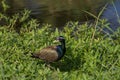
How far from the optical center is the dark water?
52.0 ft

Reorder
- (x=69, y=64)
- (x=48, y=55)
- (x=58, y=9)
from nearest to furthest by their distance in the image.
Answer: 1. (x=48, y=55)
2. (x=69, y=64)
3. (x=58, y=9)

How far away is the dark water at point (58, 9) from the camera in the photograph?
52.0 ft

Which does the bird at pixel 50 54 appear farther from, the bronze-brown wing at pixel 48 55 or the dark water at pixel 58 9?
the dark water at pixel 58 9

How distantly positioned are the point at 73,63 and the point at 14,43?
136cm

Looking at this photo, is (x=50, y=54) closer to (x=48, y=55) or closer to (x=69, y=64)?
(x=48, y=55)

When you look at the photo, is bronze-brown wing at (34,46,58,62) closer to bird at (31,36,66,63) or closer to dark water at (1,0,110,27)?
bird at (31,36,66,63)

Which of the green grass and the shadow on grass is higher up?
the green grass

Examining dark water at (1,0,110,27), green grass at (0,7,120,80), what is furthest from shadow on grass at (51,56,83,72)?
dark water at (1,0,110,27)

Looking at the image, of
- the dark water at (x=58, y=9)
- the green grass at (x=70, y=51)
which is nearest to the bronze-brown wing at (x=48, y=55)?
the green grass at (x=70, y=51)

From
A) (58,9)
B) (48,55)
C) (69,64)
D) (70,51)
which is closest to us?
(48,55)

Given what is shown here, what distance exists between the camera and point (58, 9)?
58.3 feet

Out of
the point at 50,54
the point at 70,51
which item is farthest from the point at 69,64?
the point at 50,54

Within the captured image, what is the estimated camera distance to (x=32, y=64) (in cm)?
737

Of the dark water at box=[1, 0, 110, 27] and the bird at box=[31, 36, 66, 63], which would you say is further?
the dark water at box=[1, 0, 110, 27]
